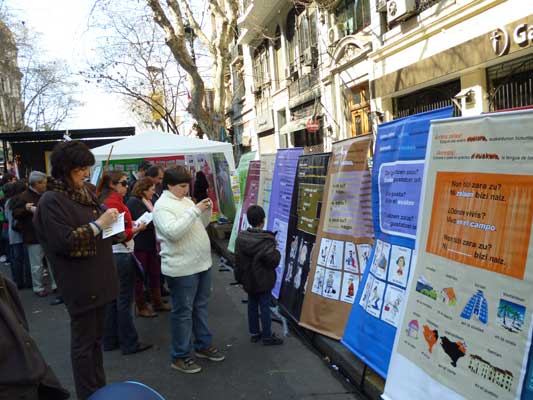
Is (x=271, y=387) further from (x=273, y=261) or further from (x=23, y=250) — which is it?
(x=23, y=250)

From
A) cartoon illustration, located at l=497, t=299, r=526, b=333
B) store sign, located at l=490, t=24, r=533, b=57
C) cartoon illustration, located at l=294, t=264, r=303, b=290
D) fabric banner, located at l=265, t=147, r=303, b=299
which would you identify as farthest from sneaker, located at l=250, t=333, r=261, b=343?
store sign, located at l=490, t=24, r=533, b=57

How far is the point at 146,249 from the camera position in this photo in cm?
562

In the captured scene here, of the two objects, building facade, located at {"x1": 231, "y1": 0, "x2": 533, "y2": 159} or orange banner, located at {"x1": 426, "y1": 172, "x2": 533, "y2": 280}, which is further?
building facade, located at {"x1": 231, "y1": 0, "x2": 533, "y2": 159}

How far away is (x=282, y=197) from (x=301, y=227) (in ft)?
2.75

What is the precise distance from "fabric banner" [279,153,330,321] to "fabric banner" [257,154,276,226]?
124cm

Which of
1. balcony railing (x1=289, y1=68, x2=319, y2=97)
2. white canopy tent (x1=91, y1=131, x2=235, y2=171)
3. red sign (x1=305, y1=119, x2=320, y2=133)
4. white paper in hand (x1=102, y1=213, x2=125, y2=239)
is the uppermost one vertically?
balcony railing (x1=289, y1=68, x2=319, y2=97)

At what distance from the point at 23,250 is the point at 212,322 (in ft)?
13.3

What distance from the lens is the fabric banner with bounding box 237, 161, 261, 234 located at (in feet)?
24.9

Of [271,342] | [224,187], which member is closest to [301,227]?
[271,342]

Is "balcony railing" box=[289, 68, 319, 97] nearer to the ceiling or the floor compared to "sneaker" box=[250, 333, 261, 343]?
nearer to the ceiling

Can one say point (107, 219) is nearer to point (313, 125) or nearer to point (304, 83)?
point (313, 125)

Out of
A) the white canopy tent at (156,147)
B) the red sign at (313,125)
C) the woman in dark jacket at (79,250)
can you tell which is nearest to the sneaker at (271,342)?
the woman in dark jacket at (79,250)

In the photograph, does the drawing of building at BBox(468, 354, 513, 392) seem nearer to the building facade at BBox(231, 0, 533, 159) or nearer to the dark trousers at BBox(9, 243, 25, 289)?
the building facade at BBox(231, 0, 533, 159)

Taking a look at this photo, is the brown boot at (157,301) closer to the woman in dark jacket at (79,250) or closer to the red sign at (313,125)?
the woman in dark jacket at (79,250)
